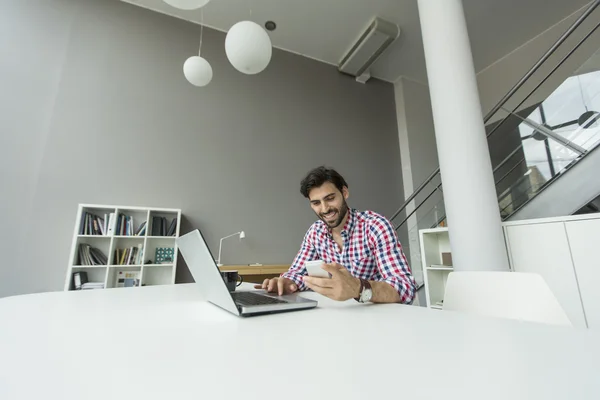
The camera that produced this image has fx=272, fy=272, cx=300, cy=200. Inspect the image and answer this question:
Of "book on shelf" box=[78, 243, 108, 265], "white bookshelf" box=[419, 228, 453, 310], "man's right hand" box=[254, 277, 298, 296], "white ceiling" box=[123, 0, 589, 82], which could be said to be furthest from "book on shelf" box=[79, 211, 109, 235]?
"white bookshelf" box=[419, 228, 453, 310]

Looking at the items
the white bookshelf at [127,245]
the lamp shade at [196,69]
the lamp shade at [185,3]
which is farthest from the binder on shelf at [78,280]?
the lamp shade at [185,3]

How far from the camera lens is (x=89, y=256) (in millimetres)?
2828

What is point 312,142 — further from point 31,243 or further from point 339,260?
point 31,243

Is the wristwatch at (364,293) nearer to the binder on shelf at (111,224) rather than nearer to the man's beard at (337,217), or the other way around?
the man's beard at (337,217)

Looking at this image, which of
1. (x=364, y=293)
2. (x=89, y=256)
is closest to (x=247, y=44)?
(x=364, y=293)

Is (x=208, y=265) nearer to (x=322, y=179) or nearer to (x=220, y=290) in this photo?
(x=220, y=290)

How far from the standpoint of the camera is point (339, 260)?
1479mm

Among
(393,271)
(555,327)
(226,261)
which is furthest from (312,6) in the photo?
(555,327)

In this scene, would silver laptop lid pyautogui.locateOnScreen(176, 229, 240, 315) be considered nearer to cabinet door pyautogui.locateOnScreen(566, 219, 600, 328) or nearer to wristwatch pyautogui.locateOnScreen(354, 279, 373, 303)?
wristwatch pyautogui.locateOnScreen(354, 279, 373, 303)

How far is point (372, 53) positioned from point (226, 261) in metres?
4.00

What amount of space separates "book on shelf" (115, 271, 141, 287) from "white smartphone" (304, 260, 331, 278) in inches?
115

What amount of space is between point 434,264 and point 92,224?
3.67 m

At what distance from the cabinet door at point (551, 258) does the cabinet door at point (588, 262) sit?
31 mm

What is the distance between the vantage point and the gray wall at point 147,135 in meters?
2.93
